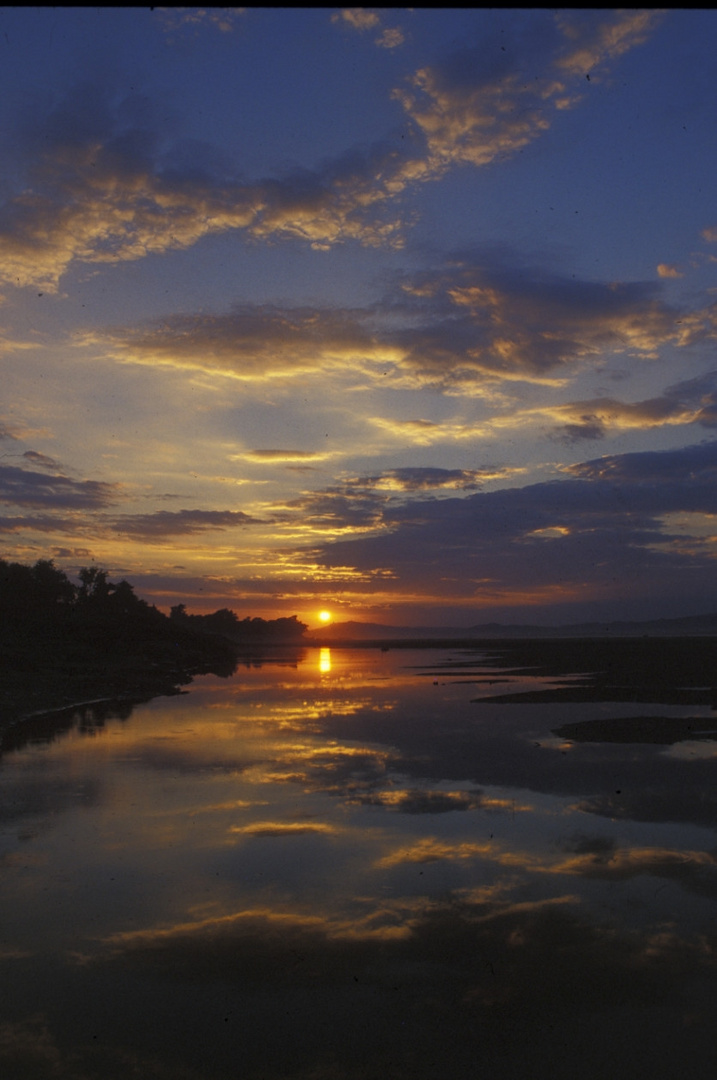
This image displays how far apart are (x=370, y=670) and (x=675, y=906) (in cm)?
6055

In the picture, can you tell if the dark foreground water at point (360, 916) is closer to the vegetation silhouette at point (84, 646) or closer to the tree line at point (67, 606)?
the vegetation silhouette at point (84, 646)

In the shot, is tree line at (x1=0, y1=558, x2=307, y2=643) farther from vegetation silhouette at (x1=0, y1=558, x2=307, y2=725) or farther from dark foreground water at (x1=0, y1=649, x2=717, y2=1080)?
dark foreground water at (x1=0, y1=649, x2=717, y2=1080)

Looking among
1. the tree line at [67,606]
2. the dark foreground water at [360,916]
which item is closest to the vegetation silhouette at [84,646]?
the tree line at [67,606]

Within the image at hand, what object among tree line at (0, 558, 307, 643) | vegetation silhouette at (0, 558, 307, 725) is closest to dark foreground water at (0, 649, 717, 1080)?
vegetation silhouette at (0, 558, 307, 725)

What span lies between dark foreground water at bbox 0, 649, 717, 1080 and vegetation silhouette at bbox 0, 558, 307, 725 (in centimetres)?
2042

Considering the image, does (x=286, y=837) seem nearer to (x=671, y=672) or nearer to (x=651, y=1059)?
(x=651, y=1059)

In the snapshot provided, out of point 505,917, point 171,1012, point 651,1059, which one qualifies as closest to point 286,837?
point 505,917

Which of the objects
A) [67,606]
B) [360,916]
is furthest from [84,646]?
[360,916]

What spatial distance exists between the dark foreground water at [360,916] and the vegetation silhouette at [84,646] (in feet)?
67.0

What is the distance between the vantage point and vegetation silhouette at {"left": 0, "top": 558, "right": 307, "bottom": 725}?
45.3 metres

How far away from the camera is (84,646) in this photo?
67562mm

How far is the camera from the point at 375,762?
23672 millimetres

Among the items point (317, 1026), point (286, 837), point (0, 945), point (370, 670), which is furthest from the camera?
point (370, 670)

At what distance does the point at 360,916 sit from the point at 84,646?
61.4 metres
